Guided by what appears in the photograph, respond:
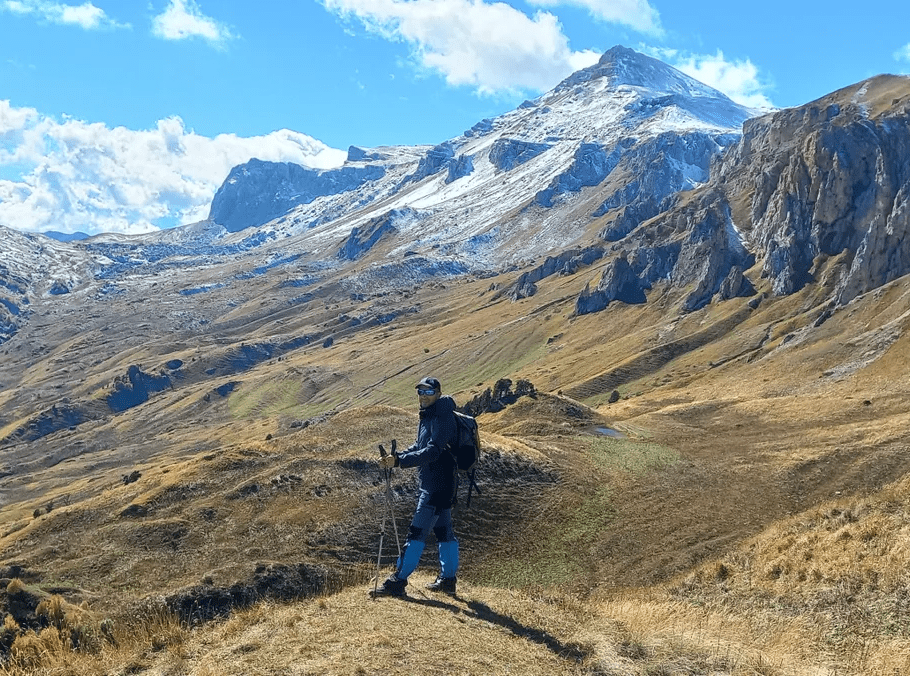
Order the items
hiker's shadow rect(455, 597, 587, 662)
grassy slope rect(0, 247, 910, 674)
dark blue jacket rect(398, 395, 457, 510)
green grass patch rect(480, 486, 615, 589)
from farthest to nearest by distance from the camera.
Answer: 1. green grass patch rect(480, 486, 615, 589)
2. dark blue jacket rect(398, 395, 457, 510)
3. hiker's shadow rect(455, 597, 587, 662)
4. grassy slope rect(0, 247, 910, 674)

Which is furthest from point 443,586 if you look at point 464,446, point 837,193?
point 837,193

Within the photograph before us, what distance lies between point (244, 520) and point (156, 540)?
3323mm

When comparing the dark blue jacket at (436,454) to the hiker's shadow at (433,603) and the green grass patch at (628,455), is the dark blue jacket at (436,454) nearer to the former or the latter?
the hiker's shadow at (433,603)

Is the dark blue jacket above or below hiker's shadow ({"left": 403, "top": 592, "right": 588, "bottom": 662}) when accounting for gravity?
above

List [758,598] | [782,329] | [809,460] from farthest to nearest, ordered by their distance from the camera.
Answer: [782,329] → [809,460] → [758,598]

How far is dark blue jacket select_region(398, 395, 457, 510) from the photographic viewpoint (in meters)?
16.5

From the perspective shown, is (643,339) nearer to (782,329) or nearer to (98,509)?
(782,329)

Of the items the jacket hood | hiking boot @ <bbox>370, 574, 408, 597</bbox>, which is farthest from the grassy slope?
the jacket hood

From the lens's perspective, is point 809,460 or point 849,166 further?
point 849,166

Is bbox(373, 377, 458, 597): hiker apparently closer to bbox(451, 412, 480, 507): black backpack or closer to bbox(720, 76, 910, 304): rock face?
bbox(451, 412, 480, 507): black backpack

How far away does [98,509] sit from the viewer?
33000 mm

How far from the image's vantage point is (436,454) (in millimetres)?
16500

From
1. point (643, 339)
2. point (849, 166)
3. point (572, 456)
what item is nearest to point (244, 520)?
point (572, 456)

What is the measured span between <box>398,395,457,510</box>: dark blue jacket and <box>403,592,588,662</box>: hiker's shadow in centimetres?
209
